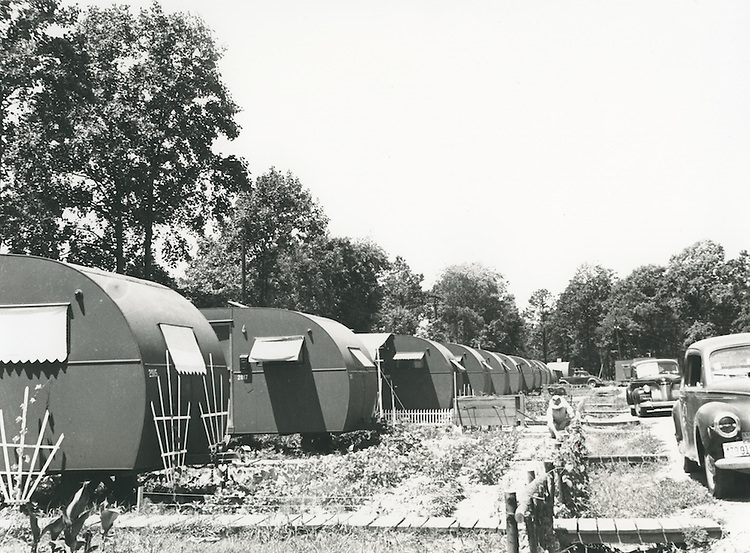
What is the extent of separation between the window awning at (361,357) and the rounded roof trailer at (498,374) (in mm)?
13899

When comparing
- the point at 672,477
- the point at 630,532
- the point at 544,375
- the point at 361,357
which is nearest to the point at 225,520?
the point at 630,532

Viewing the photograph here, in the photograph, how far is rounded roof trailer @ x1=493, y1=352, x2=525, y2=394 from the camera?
38334 mm

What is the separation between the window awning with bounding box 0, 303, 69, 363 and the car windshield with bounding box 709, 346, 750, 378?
8620mm

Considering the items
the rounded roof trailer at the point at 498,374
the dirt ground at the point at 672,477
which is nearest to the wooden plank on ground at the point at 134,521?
the dirt ground at the point at 672,477

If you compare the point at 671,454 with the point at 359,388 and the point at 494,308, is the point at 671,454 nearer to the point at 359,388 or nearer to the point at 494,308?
the point at 359,388

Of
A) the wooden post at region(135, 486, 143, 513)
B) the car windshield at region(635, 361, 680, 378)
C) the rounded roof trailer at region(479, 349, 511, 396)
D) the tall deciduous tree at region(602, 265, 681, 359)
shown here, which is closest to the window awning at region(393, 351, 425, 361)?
the car windshield at region(635, 361, 680, 378)

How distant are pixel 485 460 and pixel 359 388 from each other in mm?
5003

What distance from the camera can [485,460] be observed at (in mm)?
13797

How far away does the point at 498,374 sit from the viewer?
34.9 metres

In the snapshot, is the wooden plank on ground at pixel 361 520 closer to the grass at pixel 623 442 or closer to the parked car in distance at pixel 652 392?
the grass at pixel 623 442

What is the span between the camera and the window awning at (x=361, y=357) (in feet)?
61.2

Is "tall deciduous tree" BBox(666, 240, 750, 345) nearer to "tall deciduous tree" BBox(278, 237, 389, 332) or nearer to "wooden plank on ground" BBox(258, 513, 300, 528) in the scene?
"tall deciduous tree" BBox(278, 237, 389, 332)

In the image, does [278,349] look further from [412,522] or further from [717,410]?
[717,410]

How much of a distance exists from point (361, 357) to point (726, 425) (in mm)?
10999
